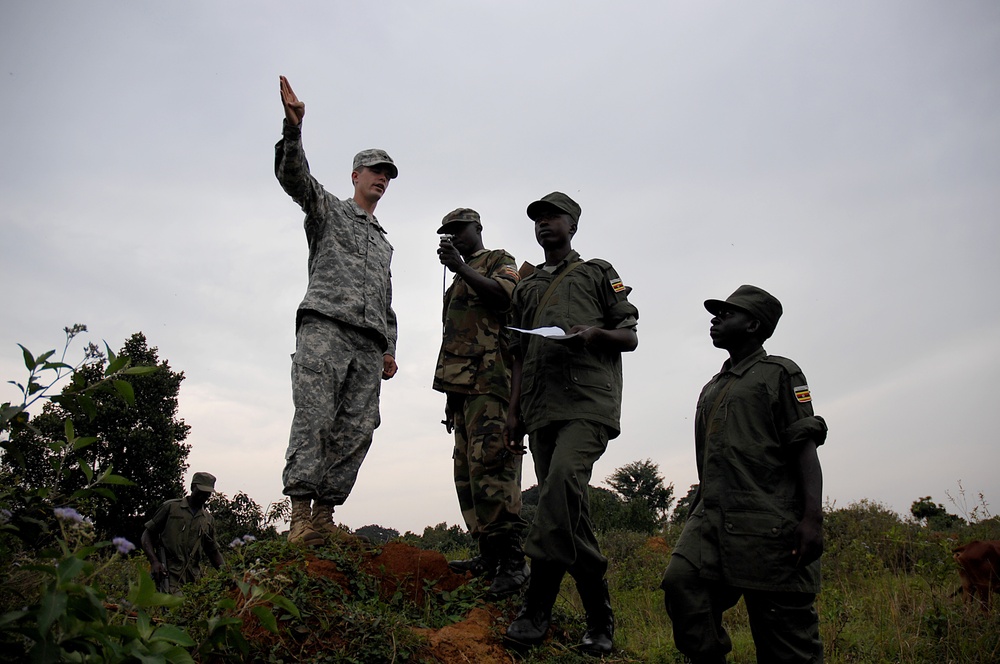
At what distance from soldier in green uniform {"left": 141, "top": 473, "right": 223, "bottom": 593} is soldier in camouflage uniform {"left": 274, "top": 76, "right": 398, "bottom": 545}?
4.97 m

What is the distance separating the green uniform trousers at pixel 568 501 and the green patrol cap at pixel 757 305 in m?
0.90

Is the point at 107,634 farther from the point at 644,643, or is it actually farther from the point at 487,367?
the point at 644,643

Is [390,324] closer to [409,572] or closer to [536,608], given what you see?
[409,572]

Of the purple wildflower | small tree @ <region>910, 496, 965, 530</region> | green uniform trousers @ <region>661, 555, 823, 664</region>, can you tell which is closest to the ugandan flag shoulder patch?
green uniform trousers @ <region>661, 555, 823, 664</region>

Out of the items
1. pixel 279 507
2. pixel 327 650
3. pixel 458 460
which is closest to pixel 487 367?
pixel 458 460

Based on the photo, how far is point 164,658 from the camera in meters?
1.94

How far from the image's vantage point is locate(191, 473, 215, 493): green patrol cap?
9.36 meters

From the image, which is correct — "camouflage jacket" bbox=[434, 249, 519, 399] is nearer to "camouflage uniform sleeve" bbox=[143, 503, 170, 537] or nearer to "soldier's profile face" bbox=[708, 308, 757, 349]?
"soldier's profile face" bbox=[708, 308, 757, 349]

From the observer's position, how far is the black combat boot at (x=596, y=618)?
4.12 m

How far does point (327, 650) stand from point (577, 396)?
174cm

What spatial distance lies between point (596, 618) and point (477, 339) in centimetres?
180

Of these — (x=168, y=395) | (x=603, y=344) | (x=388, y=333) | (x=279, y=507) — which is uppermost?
(x=168, y=395)

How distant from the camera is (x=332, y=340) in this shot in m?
4.82

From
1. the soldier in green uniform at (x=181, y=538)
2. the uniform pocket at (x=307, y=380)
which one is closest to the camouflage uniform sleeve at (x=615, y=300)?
the uniform pocket at (x=307, y=380)
